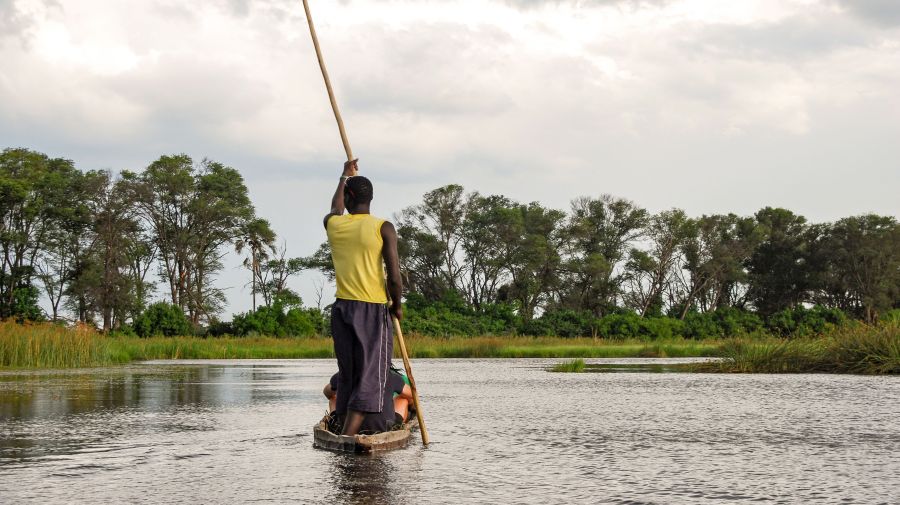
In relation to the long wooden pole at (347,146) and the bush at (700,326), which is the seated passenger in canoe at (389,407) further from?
the bush at (700,326)

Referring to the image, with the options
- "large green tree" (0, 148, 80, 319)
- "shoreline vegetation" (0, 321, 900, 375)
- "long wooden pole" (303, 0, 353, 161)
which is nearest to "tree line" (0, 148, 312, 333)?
"large green tree" (0, 148, 80, 319)

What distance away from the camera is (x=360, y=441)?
7.22 m

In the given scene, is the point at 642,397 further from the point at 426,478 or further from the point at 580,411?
the point at 426,478

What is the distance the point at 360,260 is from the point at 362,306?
13.3 inches

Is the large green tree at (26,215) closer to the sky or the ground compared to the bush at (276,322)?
closer to the sky

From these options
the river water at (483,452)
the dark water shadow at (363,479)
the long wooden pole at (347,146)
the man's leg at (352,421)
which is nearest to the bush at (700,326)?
the river water at (483,452)

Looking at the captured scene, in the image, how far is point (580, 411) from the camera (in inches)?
439

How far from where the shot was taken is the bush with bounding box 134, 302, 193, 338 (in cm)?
5594

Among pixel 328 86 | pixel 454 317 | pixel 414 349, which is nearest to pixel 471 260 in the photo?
pixel 454 317

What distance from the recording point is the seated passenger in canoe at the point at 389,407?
7605mm

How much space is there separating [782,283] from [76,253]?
48.6 m

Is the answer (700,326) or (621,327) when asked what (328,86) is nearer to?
(621,327)

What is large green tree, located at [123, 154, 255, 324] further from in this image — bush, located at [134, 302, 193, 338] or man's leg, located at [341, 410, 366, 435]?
man's leg, located at [341, 410, 366, 435]

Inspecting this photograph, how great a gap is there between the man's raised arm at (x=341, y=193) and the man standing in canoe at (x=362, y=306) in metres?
0.22
